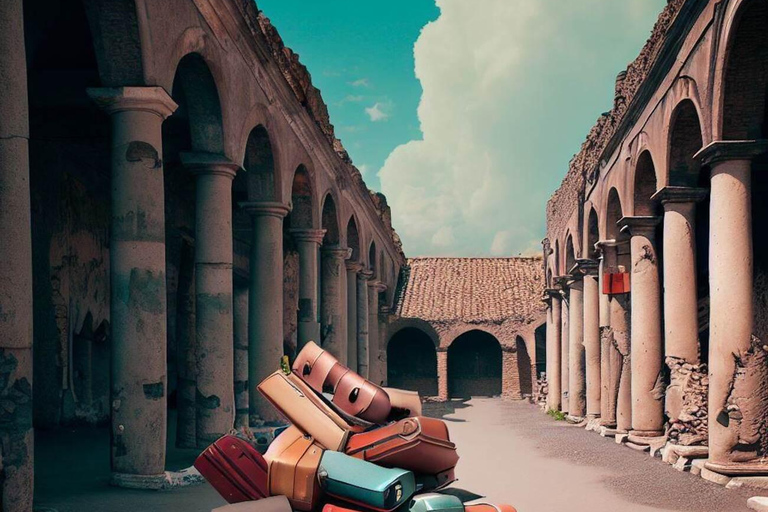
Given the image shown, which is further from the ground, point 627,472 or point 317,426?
point 317,426

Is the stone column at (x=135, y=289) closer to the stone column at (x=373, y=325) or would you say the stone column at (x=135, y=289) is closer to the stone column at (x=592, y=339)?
the stone column at (x=592, y=339)

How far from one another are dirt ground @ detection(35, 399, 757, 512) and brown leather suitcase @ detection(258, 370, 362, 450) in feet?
7.05

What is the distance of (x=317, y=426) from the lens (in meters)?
4.62

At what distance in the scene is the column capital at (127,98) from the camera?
23.2ft

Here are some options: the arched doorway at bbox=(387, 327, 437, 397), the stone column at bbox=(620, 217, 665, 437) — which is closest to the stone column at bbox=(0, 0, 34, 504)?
the stone column at bbox=(620, 217, 665, 437)

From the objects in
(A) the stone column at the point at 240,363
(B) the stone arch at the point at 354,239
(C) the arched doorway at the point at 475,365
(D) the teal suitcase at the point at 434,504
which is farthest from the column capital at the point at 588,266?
(C) the arched doorway at the point at 475,365

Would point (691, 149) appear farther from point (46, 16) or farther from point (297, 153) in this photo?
point (46, 16)

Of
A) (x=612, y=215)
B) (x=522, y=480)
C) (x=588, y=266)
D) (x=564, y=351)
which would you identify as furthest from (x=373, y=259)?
(x=522, y=480)

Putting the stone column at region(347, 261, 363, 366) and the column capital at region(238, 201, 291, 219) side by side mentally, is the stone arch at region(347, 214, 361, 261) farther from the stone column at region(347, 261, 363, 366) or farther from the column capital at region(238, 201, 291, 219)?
the column capital at region(238, 201, 291, 219)

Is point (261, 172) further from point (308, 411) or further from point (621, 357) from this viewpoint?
point (308, 411)

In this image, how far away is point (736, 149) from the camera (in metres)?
8.33

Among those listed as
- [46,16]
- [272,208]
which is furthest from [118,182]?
[272,208]

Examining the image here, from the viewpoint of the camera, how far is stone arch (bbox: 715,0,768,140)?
309 inches

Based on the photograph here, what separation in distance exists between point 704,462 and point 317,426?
5953mm
